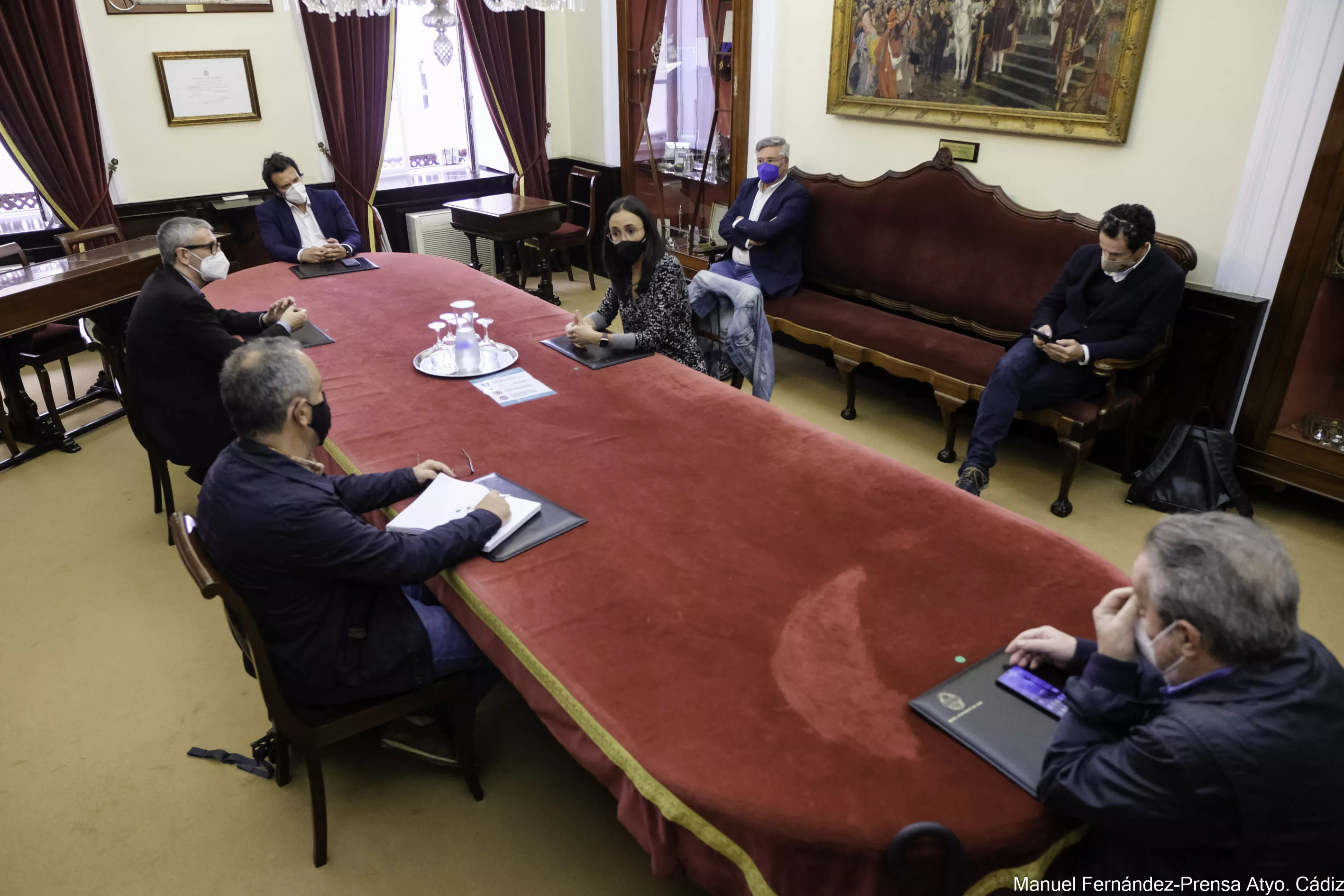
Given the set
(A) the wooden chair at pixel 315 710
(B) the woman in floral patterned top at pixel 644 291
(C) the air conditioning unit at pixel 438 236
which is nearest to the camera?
(A) the wooden chair at pixel 315 710

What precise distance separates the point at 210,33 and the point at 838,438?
5.49 m

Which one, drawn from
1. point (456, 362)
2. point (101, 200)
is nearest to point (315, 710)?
point (456, 362)

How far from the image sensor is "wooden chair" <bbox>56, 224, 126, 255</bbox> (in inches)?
193

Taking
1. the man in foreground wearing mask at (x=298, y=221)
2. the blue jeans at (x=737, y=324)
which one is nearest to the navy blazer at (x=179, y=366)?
the man in foreground wearing mask at (x=298, y=221)

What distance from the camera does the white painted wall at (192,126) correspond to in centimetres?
544

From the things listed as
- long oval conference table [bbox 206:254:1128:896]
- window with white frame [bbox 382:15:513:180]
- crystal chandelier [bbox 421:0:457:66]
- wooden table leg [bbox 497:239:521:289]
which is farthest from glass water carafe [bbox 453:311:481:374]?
window with white frame [bbox 382:15:513:180]

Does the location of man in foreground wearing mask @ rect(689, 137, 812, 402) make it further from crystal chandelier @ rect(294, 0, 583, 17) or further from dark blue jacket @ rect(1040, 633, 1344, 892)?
dark blue jacket @ rect(1040, 633, 1344, 892)

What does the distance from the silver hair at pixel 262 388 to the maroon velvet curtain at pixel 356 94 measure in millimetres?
4925

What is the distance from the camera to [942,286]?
465 cm

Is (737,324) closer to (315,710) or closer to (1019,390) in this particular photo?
(1019,390)

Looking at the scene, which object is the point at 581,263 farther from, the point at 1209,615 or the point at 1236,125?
the point at 1209,615

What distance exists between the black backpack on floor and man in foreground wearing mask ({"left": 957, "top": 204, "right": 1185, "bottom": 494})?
0.41 meters

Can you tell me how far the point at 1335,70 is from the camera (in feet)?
10.4

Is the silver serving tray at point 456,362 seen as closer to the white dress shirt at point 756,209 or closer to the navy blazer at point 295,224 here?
the navy blazer at point 295,224
